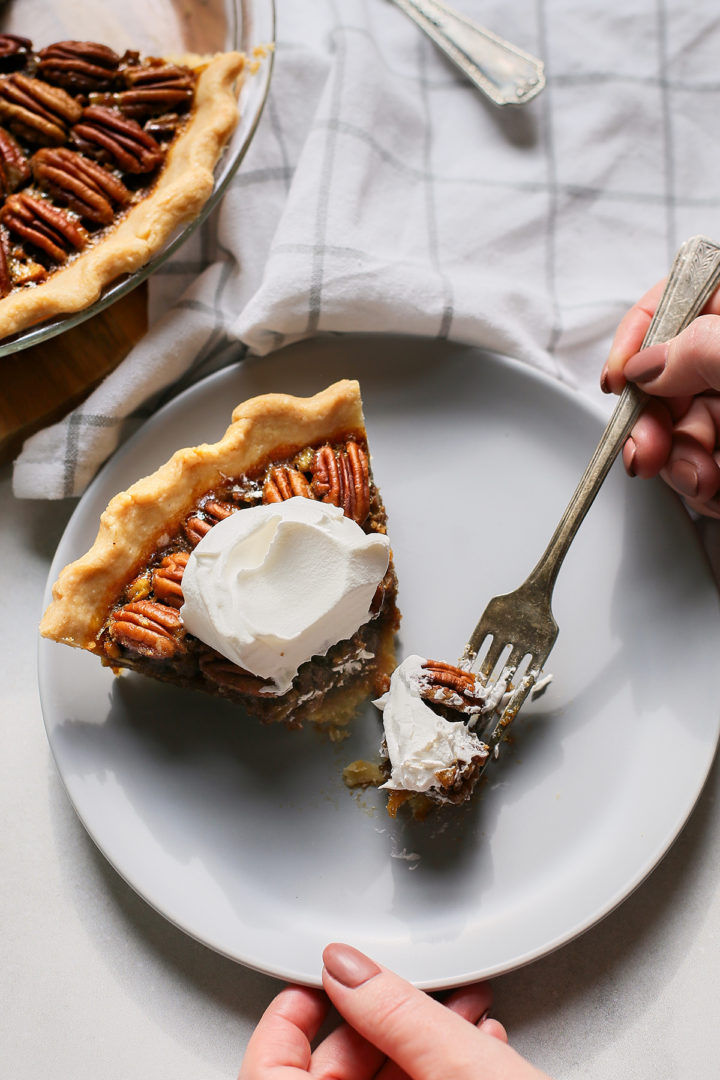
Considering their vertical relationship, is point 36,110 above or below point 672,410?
above

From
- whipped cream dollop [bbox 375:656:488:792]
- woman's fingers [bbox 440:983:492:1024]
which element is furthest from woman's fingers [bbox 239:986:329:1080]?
whipped cream dollop [bbox 375:656:488:792]

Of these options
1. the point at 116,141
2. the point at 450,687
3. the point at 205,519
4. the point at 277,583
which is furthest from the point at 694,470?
the point at 116,141

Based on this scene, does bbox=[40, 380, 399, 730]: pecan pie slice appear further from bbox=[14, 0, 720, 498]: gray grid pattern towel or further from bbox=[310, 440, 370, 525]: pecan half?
bbox=[14, 0, 720, 498]: gray grid pattern towel

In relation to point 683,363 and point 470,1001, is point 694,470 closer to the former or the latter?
point 683,363

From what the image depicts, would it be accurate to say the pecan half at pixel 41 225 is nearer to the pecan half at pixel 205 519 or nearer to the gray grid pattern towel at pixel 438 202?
the gray grid pattern towel at pixel 438 202

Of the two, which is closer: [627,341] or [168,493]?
[168,493]

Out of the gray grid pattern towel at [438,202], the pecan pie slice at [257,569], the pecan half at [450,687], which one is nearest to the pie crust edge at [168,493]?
the pecan pie slice at [257,569]
